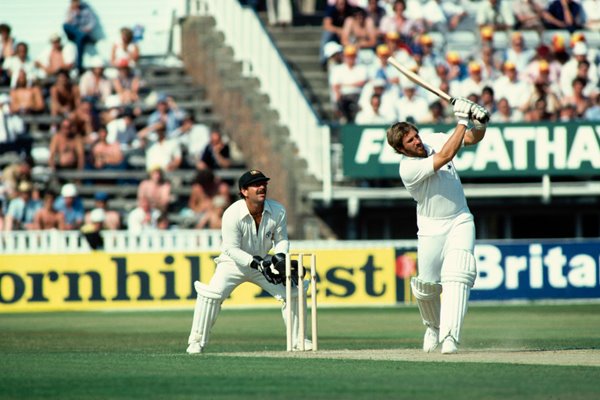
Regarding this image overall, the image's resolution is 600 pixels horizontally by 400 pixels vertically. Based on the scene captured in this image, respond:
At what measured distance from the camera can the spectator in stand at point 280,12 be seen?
24.4 meters

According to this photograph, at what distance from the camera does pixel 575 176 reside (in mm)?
21156

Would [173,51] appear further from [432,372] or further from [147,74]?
[432,372]

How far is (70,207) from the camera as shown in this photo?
20547 millimetres

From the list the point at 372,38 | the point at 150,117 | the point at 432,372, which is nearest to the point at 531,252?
the point at 372,38

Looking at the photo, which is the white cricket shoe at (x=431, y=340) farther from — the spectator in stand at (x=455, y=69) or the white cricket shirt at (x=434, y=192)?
the spectator in stand at (x=455, y=69)

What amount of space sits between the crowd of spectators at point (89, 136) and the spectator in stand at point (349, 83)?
2093mm

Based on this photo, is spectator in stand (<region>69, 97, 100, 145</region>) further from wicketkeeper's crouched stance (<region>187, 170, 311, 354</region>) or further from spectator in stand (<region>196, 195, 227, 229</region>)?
wicketkeeper's crouched stance (<region>187, 170, 311, 354</region>)

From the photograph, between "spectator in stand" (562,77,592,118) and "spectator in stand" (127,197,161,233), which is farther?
"spectator in stand" (562,77,592,118)

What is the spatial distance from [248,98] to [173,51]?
342 centimetres

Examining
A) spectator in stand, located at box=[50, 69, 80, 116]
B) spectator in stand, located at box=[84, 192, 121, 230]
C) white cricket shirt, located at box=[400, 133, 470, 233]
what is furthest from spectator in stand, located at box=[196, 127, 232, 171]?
white cricket shirt, located at box=[400, 133, 470, 233]

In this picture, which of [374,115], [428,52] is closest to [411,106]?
[374,115]

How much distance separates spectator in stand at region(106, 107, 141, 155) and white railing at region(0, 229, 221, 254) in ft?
9.76

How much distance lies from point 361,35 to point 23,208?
242 inches

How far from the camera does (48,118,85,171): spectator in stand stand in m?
22.0
